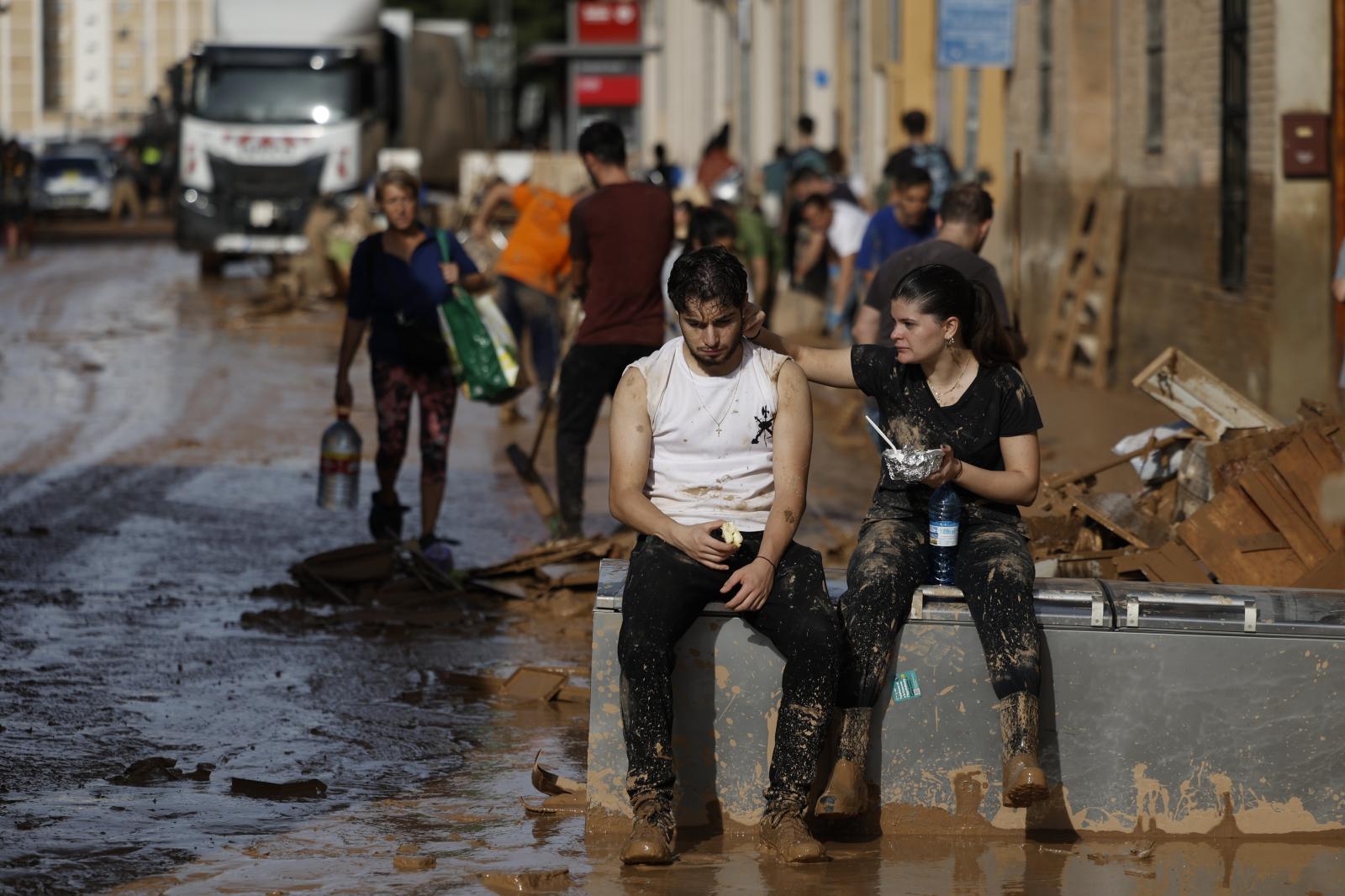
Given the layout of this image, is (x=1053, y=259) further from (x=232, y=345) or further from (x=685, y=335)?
(x=685, y=335)

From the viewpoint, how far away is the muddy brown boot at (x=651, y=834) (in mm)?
5316

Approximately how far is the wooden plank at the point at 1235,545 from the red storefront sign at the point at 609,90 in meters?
50.1

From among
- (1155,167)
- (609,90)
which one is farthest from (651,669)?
(609,90)

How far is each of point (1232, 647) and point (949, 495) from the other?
2.90 ft

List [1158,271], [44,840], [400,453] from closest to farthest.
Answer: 1. [44,840]
2. [400,453]
3. [1158,271]

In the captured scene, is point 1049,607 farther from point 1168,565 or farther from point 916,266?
point 916,266

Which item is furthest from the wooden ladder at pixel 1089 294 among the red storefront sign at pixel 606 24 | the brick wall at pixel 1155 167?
the red storefront sign at pixel 606 24

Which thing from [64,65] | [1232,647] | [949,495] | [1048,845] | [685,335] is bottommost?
[1048,845]

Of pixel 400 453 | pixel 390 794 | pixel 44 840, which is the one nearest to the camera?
pixel 44 840

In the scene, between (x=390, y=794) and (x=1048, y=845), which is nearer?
(x=1048, y=845)

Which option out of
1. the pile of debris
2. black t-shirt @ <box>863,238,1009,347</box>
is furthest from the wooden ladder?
the pile of debris

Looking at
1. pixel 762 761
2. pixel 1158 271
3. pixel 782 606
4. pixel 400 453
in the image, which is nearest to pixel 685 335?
pixel 782 606

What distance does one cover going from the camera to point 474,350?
941 centimetres

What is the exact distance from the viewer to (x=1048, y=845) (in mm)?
5625
